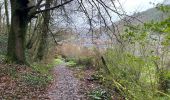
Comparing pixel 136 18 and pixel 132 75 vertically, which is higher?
pixel 136 18

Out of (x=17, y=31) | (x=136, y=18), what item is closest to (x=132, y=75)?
(x=136, y=18)

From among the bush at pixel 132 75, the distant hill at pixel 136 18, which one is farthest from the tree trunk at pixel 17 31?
the bush at pixel 132 75

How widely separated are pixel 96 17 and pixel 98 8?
43 centimetres

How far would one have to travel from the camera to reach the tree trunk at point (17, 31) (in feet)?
62.7

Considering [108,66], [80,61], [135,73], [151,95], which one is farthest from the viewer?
[80,61]

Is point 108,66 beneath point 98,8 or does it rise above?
beneath

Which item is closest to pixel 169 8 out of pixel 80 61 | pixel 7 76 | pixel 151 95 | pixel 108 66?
pixel 151 95

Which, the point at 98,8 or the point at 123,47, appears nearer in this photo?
the point at 98,8

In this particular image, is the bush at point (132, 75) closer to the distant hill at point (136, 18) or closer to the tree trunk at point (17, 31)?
the distant hill at point (136, 18)

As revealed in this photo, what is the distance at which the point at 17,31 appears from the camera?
19.3 meters

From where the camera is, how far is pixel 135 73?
14406mm

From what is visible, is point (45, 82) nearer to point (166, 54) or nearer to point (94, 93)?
point (94, 93)

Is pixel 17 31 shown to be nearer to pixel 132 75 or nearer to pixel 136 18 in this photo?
pixel 132 75

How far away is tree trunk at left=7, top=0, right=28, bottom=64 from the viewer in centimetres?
1912
